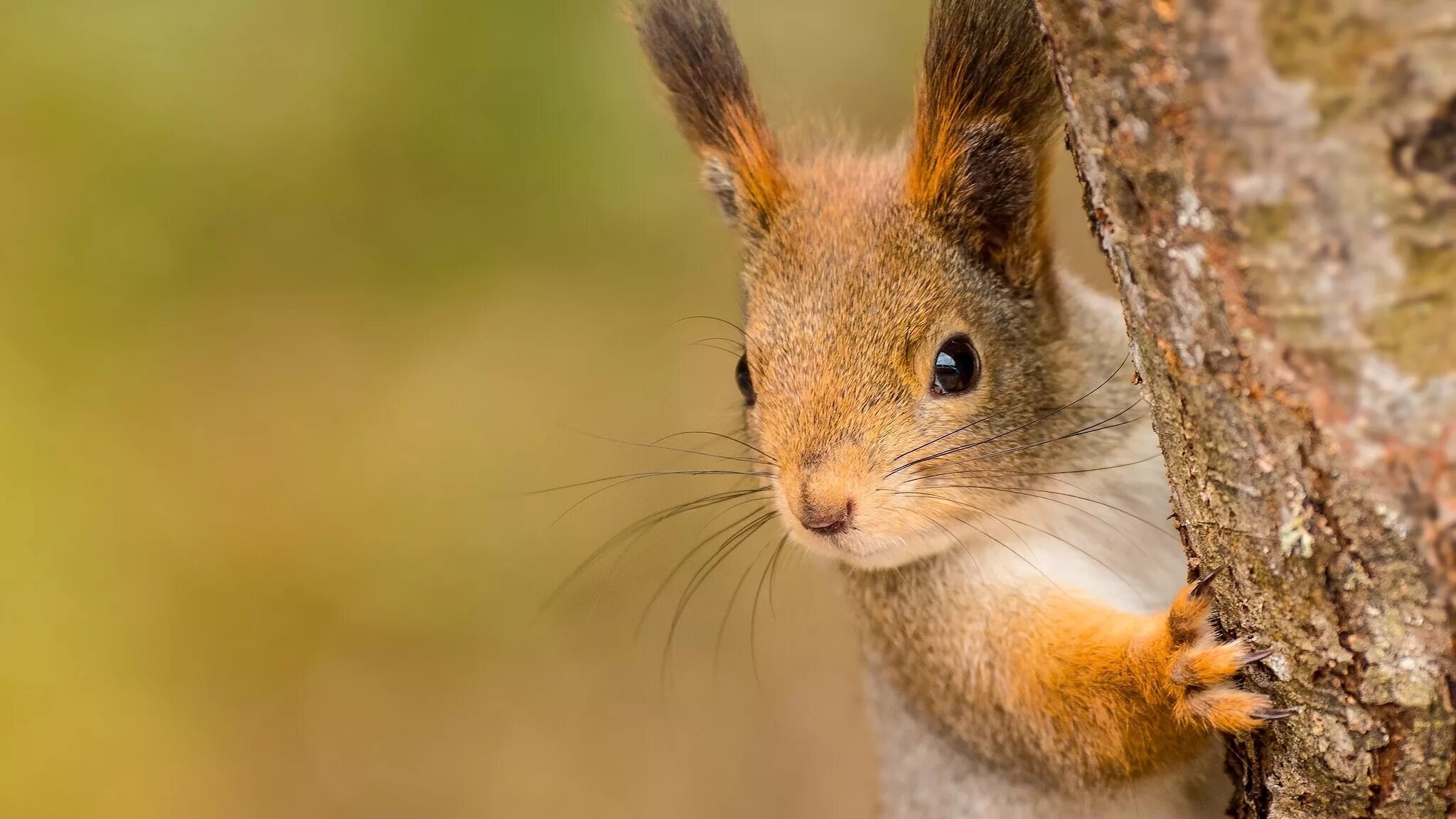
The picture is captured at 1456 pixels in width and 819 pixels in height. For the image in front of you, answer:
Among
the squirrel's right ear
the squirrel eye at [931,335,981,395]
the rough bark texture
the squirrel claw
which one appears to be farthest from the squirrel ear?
the squirrel claw

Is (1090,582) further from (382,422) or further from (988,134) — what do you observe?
(382,422)

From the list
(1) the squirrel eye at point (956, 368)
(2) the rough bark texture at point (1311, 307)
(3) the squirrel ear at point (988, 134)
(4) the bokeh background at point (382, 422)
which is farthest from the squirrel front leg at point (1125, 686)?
(4) the bokeh background at point (382, 422)

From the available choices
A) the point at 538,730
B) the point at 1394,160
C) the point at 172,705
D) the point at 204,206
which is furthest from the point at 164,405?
→ the point at 1394,160

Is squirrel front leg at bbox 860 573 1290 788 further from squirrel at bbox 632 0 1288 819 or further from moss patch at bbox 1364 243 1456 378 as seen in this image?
moss patch at bbox 1364 243 1456 378

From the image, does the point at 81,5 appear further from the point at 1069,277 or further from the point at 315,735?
the point at 1069,277

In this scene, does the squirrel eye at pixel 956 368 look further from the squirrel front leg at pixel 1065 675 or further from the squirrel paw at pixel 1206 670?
the squirrel paw at pixel 1206 670

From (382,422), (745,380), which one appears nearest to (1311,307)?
(745,380)
